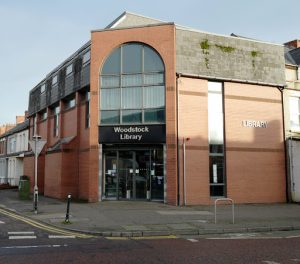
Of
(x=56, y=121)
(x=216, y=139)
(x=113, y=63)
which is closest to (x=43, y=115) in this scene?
(x=56, y=121)

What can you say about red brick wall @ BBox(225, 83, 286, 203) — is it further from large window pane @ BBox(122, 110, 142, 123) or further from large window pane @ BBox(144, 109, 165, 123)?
large window pane @ BBox(122, 110, 142, 123)

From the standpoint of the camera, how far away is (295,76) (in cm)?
2420

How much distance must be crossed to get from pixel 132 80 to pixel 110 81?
1234 millimetres

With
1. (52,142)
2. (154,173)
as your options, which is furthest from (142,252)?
(52,142)

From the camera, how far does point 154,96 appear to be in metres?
21.1

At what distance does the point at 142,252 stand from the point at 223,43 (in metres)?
15.6

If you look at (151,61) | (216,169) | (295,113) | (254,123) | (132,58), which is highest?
(132,58)

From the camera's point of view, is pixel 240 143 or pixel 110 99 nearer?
pixel 110 99

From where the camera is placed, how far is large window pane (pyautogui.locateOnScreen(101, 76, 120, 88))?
21.6 metres

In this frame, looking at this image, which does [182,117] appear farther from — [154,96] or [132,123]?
[132,123]

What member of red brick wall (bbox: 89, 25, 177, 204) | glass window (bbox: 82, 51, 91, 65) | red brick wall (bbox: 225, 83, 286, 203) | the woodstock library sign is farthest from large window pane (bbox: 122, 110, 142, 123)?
the woodstock library sign

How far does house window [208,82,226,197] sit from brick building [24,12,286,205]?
0.18 ft

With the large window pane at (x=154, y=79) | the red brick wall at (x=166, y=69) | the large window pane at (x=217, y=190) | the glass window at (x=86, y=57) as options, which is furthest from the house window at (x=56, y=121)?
the large window pane at (x=217, y=190)

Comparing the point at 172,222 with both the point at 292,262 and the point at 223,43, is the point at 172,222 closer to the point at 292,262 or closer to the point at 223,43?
the point at 292,262
